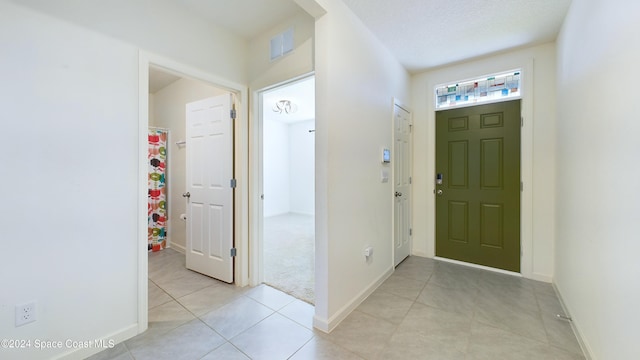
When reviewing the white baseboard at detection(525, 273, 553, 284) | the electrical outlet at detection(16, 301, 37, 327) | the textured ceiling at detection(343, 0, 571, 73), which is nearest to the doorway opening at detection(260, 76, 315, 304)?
the textured ceiling at detection(343, 0, 571, 73)

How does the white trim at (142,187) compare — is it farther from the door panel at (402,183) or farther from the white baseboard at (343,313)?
the door panel at (402,183)

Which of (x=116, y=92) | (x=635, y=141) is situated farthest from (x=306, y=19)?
(x=635, y=141)

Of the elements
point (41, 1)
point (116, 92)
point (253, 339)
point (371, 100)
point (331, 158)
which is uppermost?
point (41, 1)

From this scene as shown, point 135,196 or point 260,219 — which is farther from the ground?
point 135,196

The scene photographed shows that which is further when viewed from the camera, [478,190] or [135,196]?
[478,190]

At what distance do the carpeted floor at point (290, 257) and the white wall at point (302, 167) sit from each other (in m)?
1.11

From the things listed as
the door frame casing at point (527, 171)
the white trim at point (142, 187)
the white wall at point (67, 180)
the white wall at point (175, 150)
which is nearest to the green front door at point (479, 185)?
the door frame casing at point (527, 171)

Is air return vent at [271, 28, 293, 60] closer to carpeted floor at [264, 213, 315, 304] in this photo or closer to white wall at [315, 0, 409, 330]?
white wall at [315, 0, 409, 330]

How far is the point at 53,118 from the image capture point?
146cm

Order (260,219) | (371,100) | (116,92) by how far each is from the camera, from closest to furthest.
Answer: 1. (116,92)
2. (371,100)
3. (260,219)

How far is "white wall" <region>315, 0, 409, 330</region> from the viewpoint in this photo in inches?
72.5

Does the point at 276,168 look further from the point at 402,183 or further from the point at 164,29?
the point at 164,29

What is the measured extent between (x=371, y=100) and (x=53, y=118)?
2.37m

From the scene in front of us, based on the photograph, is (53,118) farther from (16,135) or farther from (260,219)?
(260,219)
